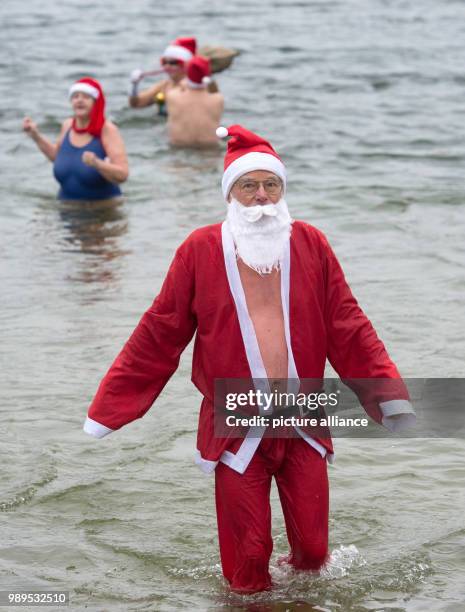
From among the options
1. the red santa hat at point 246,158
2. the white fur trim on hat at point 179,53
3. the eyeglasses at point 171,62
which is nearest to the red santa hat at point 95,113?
the white fur trim on hat at point 179,53

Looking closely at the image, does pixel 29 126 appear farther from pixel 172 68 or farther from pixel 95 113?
pixel 172 68

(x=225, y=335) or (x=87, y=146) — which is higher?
(x=225, y=335)

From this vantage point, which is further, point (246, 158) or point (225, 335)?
point (246, 158)

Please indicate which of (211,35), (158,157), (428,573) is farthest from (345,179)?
(211,35)

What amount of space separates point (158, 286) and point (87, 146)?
2256 millimetres

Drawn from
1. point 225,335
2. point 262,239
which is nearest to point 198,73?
point 262,239

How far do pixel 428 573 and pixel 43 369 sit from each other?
333 centimetres

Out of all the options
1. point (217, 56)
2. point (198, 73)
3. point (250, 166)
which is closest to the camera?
point (250, 166)

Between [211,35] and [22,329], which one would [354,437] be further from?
[211,35]

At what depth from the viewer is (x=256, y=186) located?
16.6ft

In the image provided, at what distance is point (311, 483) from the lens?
5.00 metres

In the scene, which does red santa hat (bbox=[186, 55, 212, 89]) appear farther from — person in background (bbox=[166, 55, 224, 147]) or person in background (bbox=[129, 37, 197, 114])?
person in background (bbox=[129, 37, 197, 114])

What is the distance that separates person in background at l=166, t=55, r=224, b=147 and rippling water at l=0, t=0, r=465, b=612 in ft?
0.93

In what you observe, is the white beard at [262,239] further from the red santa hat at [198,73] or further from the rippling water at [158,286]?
the red santa hat at [198,73]
